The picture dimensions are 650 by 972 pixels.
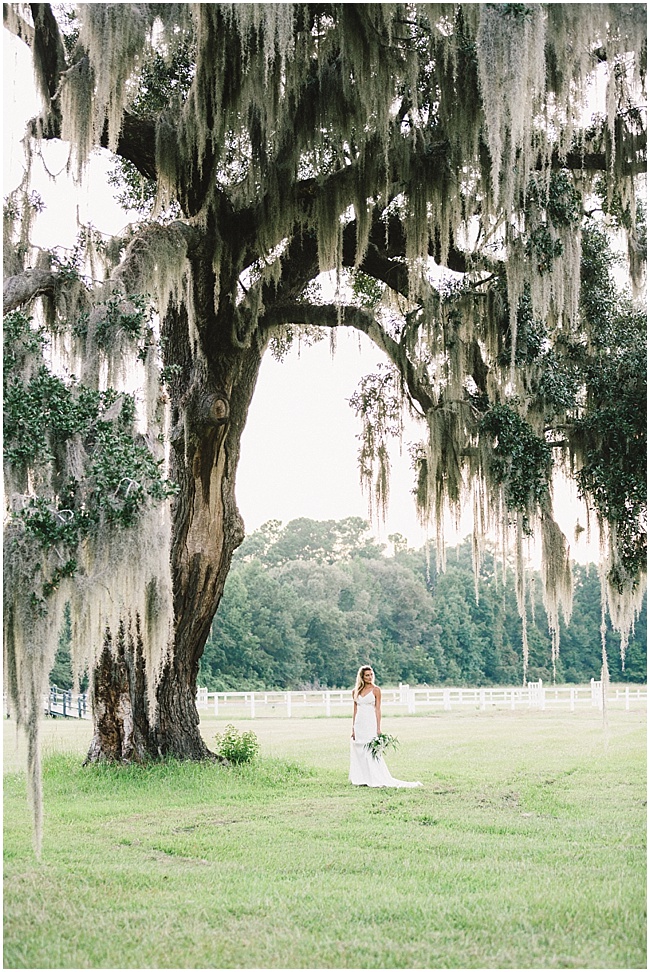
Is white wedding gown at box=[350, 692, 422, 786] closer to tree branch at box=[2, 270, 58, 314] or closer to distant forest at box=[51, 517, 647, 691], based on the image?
tree branch at box=[2, 270, 58, 314]

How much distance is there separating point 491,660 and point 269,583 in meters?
9.89

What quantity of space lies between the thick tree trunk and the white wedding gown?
5.43 ft

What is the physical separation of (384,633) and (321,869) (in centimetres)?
3482

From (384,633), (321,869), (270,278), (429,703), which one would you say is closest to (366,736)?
(321,869)

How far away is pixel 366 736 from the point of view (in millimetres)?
10461

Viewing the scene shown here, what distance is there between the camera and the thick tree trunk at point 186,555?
31.7ft

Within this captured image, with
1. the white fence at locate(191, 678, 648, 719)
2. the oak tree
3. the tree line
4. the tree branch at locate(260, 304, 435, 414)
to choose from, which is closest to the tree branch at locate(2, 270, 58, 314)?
the oak tree

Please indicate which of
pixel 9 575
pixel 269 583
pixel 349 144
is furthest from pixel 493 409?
pixel 269 583

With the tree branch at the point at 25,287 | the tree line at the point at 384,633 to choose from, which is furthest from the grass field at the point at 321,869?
the tree line at the point at 384,633

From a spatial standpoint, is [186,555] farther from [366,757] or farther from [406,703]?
[406,703]

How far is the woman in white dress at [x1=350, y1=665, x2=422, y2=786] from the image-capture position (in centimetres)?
1026

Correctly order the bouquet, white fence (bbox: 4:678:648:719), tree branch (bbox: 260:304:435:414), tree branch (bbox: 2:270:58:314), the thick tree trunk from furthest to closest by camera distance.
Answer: white fence (bbox: 4:678:648:719) < the bouquet < the thick tree trunk < tree branch (bbox: 260:304:435:414) < tree branch (bbox: 2:270:58:314)

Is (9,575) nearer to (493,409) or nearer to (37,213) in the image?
(37,213)

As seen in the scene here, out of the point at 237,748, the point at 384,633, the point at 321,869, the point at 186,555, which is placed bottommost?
the point at 384,633
